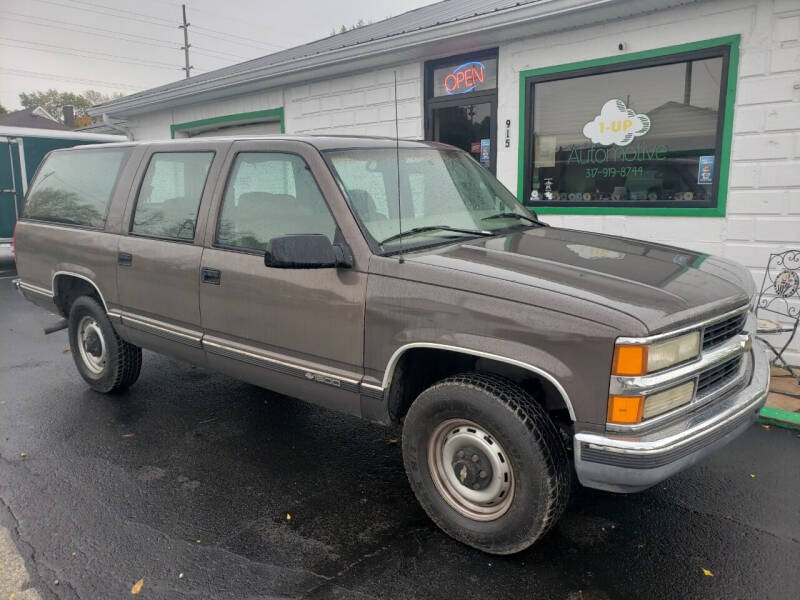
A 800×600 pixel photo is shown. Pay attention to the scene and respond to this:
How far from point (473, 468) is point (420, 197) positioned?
5.28 ft

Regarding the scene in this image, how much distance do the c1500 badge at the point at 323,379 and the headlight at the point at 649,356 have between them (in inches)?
56.7

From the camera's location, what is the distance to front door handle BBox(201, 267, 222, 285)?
3.72m

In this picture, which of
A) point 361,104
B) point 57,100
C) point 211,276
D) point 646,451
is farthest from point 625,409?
point 57,100

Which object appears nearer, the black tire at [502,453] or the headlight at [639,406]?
the headlight at [639,406]

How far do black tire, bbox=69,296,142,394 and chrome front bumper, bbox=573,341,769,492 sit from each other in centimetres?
373

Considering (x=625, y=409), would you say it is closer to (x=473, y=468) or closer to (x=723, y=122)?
(x=473, y=468)

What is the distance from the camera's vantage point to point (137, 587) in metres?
2.71

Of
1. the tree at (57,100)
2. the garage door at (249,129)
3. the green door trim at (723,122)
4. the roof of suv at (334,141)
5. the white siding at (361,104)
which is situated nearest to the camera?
the roof of suv at (334,141)

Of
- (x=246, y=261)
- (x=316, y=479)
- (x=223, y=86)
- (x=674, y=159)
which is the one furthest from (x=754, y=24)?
(x=223, y=86)

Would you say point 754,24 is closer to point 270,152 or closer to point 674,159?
point 674,159

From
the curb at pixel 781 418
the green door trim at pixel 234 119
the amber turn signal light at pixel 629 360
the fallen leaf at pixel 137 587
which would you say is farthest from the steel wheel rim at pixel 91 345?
the green door trim at pixel 234 119

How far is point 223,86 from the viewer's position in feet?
33.6

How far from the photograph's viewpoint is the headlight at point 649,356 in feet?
7.82

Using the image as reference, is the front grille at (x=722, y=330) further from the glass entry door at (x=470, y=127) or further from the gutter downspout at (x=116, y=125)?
the gutter downspout at (x=116, y=125)
